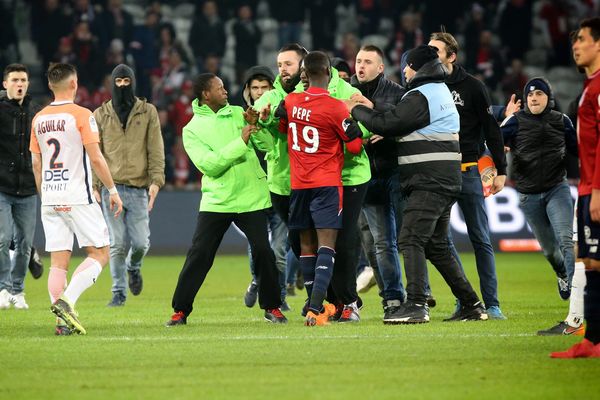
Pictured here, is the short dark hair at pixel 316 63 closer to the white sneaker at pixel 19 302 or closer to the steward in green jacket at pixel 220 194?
the steward in green jacket at pixel 220 194

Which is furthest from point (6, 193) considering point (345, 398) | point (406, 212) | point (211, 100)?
point (345, 398)

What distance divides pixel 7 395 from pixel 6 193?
22.2 ft

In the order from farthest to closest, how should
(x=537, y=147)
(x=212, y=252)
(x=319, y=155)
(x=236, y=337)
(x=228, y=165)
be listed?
(x=537, y=147) → (x=212, y=252) → (x=228, y=165) → (x=319, y=155) → (x=236, y=337)

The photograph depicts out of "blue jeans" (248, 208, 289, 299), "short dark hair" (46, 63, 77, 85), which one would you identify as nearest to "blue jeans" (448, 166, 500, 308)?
"blue jeans" (248, 208, 289, 299)

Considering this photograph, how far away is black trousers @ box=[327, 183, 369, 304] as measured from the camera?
34.6 feet

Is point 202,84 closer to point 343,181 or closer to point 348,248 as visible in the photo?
point 343,181

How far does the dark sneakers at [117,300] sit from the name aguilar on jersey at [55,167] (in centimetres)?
348

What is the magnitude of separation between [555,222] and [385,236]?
2.01 m

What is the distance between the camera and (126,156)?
1337cm

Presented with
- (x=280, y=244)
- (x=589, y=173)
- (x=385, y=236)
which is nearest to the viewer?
(x=589, y=173)

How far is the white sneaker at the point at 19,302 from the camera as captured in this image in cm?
1316

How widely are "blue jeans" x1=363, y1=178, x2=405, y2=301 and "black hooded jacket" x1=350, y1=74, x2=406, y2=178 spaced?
20cm

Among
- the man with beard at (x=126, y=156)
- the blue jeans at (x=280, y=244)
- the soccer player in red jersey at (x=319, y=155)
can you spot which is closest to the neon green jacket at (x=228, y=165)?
the soccer player in red jersey at (x=319, y=155)

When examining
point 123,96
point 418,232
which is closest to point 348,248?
point 418,232
